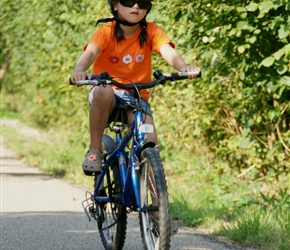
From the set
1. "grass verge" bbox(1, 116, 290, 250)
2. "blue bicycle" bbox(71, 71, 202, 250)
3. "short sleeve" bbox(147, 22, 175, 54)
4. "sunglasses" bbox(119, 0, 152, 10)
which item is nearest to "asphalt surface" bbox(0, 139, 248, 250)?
"grass verge" bbox(1, 116, 290, 250)

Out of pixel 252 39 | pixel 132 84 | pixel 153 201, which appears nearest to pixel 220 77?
pixel 252 39

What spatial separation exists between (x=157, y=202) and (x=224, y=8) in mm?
3249

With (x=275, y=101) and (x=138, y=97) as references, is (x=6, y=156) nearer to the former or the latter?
(x=275, y=101)

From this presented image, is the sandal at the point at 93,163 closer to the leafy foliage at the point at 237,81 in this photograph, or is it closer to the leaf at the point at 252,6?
the leafy foliage at the point at 237,81

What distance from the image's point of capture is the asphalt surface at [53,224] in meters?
6.46

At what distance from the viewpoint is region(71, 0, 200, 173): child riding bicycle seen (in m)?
5.61

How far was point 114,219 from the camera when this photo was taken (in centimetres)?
578

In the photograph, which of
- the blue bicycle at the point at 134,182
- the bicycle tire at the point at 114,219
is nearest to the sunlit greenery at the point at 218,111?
the bicycle tire at the point at 114,219

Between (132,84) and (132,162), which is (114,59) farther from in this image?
(132,162)

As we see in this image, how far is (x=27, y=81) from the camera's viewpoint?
2019cm

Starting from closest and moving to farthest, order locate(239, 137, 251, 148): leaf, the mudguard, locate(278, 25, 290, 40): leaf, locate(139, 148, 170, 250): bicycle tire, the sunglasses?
locate(139, 148, 170, 250): bicycle tire < the sunglasses < the mudguard < locate(278, 25, 290, 40): leaf < locate(239, 137, 251, 148): leaf

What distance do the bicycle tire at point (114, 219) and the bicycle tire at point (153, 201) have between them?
1.49 ft

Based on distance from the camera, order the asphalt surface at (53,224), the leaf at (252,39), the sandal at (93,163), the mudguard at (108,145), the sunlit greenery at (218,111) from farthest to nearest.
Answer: the leaf at (252,39), the sunlit greenery at (218,111), the asphalt surface at (53,224), the mudguard at (108,145), the sandal at (93,163)

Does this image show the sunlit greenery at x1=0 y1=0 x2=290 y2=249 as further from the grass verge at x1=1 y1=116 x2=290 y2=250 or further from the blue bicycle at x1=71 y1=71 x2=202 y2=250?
the blue bicycle at x1=71 y1=71 x2=202 y2=250
